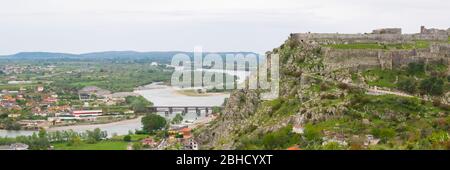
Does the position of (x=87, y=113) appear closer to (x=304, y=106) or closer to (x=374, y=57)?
(x=374, y=57)

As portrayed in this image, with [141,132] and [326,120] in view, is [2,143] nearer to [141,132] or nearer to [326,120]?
[141,132]

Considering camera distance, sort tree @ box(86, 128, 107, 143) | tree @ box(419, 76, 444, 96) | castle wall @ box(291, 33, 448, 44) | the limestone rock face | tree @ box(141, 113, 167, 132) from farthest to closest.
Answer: tree @ box(141, 113, 167, 132), tree @ box(86, 128, 107, 143), castle wall @ box(291, 33, 448, 44), the limestone rock face, tree @ box(419, 76, 444, 96)

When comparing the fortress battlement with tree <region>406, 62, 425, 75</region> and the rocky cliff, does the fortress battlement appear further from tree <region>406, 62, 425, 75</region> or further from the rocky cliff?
tree <region>406, 62, 425, 75</region>

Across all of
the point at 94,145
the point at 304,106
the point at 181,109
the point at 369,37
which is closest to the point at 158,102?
the point at 181,109

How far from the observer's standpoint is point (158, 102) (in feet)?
251

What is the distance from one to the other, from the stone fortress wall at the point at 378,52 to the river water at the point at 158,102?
81.9 feet

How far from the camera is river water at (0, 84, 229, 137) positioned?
188 feet

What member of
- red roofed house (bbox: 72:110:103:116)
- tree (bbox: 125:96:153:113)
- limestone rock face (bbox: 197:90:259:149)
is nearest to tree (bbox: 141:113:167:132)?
tree (bbox: 125:96:153:113)

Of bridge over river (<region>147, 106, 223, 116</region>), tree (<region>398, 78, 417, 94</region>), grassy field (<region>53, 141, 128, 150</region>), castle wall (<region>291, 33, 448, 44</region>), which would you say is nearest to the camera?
tree (<region>398, 78, 417, 94</region>)

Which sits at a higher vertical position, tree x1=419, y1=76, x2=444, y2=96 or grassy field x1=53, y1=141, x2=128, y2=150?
tree x1=419, y1=76, x2=444, y2=96

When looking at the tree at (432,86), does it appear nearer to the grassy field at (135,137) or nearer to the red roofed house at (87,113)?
the grassy field at (135,137)

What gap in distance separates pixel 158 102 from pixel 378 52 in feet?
162

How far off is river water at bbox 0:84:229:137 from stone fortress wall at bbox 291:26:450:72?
81.9 feet
